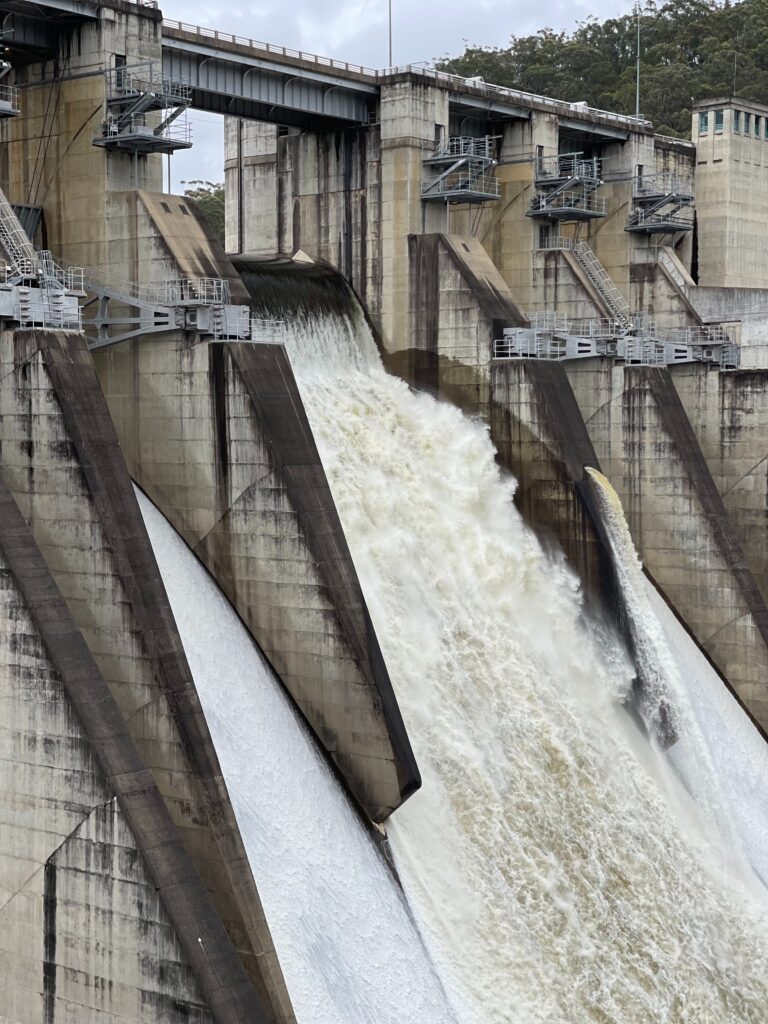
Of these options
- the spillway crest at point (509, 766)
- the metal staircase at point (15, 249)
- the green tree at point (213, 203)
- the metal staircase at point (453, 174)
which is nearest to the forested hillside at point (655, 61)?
the green tree at point (213, 203)

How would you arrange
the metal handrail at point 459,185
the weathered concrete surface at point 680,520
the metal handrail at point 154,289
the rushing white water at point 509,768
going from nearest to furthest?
the rushing white water at point 509,768 < the metal handrail at point 154,289 < the weathered concrete surface at point 680,520 < the metal handrail at point 459,185

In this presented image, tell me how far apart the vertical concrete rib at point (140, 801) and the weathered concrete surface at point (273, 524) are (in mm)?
5735

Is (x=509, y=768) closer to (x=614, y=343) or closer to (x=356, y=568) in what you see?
(x=356, y=568)

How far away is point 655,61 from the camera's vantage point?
85.1 m

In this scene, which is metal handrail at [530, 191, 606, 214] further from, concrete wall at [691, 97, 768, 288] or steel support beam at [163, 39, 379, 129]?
concrete wall at [691, 97, 768, 288]

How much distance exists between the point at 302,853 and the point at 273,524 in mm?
5459

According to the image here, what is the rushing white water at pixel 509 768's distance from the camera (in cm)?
2378

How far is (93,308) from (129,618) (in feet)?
27.6

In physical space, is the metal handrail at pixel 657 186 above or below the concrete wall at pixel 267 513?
above

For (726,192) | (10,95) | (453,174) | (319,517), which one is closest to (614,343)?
(453,174)

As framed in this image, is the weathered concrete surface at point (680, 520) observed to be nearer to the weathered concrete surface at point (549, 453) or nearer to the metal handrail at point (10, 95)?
the weathered concrete surface at point (549, 453)

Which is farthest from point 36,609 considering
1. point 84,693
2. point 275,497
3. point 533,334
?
point 533,334

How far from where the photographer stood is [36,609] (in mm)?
18984

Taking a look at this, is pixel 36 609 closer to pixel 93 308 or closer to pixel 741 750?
pixel 93 308
